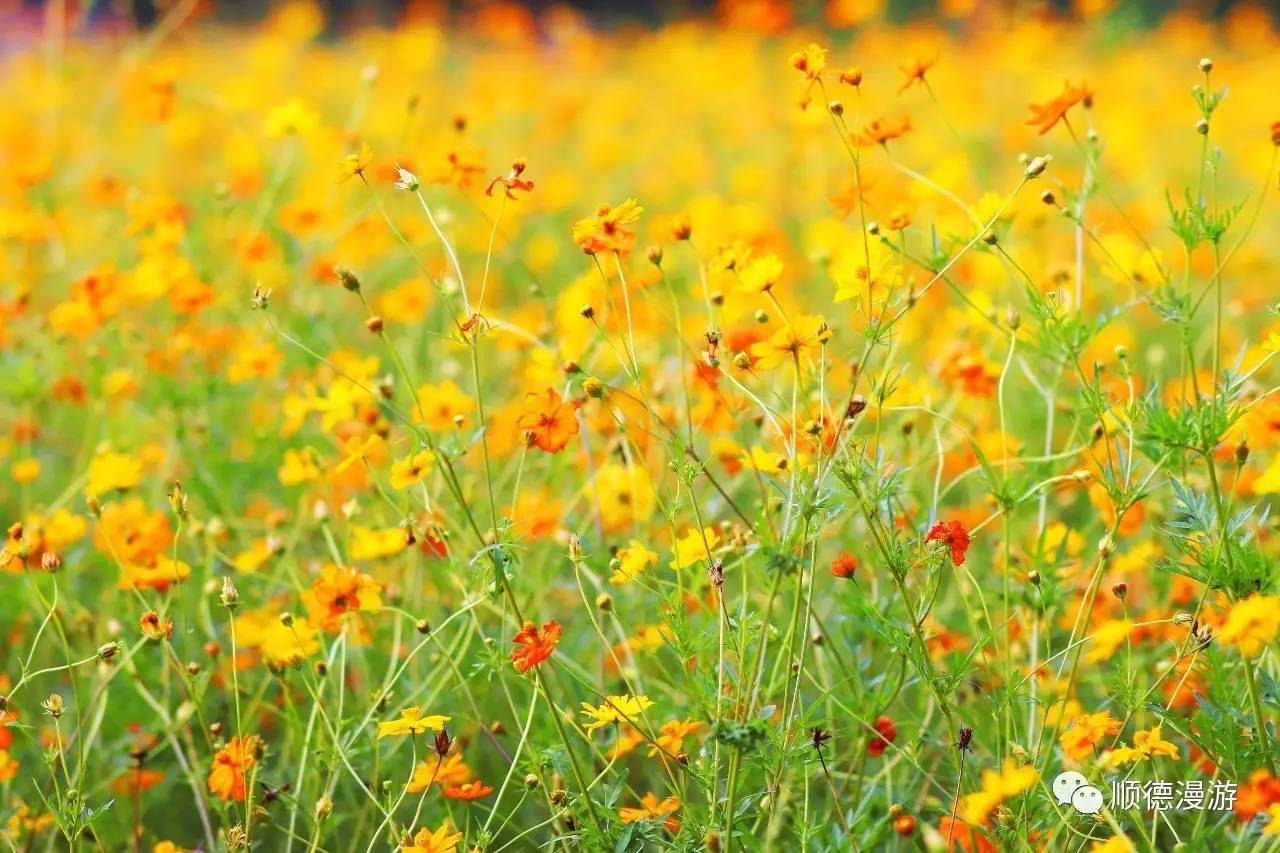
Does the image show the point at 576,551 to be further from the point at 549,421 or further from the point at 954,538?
the point at 954,538

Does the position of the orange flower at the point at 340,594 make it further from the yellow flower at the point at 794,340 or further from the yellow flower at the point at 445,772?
the yellow flower at the point at 794,340

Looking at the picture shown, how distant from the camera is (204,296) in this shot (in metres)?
1.77

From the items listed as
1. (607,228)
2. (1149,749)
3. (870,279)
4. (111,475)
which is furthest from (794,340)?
(111,475)

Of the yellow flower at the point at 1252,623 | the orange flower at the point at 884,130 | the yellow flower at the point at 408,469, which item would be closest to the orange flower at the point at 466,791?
the yellow flower at the point at 408,469

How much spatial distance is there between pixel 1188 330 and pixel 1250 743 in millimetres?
364

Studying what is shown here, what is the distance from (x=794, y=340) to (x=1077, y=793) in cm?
46

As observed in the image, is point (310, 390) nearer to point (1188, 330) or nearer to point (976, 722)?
point (976, 722)

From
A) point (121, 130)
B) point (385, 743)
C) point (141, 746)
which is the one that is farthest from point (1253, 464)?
point (121, 130)

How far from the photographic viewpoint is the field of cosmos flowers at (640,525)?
42.6 inches

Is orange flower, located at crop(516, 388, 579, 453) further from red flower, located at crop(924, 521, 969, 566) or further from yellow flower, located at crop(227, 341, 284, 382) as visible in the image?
yellow flower, located at crop(227, 341, 284, 382)

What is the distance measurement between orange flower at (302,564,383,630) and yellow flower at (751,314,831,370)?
43cm

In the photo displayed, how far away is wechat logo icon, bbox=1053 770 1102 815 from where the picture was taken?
41.4 inches

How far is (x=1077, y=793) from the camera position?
3.50 ft

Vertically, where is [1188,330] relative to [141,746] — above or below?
above
